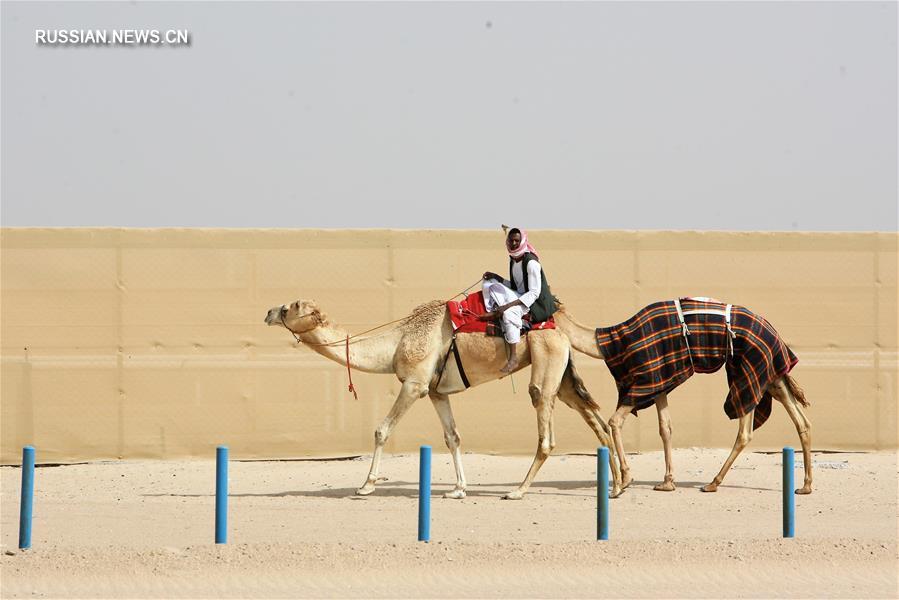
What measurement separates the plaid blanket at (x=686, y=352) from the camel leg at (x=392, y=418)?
6.01ft

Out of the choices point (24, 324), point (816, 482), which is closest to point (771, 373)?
point (816, 482)

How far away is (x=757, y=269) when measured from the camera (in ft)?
53.0

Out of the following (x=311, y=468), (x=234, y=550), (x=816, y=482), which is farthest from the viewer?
(x=311, y=468)

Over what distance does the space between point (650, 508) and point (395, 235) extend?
5.04m

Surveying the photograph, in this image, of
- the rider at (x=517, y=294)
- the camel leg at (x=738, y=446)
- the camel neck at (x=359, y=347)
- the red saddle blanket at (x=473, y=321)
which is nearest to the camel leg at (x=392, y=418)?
the camel neck at (x=359, y=347)

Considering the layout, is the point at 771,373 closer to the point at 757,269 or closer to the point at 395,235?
the point at 757,269

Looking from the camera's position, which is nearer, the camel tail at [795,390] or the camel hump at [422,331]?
the camel hump at [422,331]

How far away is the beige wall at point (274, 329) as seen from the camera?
611 inches

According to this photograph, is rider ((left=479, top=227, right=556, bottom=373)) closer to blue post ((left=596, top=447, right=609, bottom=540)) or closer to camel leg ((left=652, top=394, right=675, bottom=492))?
camel leg ((left=652, top=394, right=675, bottom=492))

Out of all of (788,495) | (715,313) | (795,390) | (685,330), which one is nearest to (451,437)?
(685,330)

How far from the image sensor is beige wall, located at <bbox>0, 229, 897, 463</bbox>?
15508mm

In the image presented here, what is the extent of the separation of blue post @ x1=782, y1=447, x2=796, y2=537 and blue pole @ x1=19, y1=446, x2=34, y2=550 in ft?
18.4

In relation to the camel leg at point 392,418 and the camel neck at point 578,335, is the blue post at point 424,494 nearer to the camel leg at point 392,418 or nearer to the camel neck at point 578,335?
the camel leg at point 392,418

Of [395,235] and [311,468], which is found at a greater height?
[395,235]
